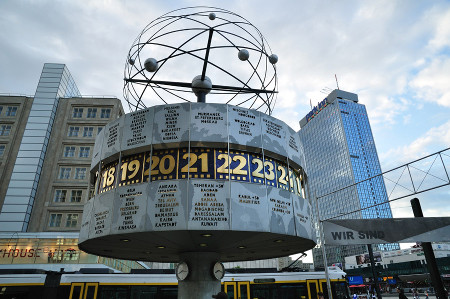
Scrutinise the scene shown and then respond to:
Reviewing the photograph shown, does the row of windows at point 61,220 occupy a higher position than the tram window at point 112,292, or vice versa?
the row of windows at point 61,220

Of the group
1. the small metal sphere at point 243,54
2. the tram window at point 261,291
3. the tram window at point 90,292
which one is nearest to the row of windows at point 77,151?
the tram window at point 90,292

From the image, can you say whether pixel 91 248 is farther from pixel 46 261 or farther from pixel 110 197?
pixel 46 261

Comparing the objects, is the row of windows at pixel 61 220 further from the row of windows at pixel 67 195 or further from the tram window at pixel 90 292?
the tram window at pixel 90 292

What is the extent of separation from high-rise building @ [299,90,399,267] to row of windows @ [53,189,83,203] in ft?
468

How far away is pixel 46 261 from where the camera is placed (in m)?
36.5

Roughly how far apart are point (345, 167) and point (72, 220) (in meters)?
164

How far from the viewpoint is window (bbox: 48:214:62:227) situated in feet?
140

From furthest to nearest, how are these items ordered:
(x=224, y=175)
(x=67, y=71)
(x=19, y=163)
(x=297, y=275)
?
(x=67, y=71) < (x=19, y=163) < (x=297, y=275) < (x=224, y=175)

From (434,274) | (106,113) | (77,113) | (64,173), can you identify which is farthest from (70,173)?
(434,274)

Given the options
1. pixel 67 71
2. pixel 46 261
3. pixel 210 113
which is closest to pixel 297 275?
pixel 210 113

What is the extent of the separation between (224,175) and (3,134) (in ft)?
176

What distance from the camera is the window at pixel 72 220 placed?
1668 inches

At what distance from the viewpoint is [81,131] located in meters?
49.3

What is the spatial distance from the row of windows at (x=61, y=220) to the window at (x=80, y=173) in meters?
5.93
